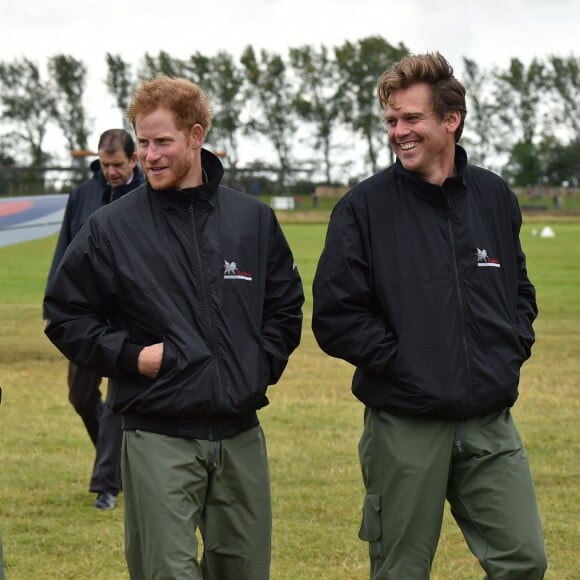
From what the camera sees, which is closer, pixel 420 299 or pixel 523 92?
pixel 420 299

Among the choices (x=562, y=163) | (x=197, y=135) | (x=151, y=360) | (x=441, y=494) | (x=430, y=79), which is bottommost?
(x=562, y=163)

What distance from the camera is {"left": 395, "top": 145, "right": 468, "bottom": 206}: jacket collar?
14.8ft

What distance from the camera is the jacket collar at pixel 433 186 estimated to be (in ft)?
14.8

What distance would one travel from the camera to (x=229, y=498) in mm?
4328

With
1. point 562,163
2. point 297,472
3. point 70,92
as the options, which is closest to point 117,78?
point 70,92

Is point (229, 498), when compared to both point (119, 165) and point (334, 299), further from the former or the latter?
point (119, 165)

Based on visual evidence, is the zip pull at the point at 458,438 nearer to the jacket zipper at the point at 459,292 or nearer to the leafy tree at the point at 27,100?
the jacket zipper at the point at 459,292

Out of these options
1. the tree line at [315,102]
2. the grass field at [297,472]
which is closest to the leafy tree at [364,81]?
the tree line at [315,102]

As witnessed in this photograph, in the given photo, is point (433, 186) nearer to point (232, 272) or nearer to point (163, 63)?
point (232, 272)

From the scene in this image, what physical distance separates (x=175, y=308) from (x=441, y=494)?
1.13 m

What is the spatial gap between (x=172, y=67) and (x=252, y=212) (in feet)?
342

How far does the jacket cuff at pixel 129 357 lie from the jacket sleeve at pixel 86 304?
2 centimetres

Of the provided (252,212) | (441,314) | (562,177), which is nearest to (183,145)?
(252,212)

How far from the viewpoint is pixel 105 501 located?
730 cm
